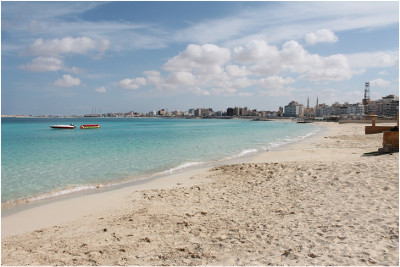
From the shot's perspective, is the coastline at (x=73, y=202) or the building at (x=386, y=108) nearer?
the coastline at (x=73, y=202)

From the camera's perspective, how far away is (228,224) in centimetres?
640

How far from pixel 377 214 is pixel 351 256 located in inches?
81.1

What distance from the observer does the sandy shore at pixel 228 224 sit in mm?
4895

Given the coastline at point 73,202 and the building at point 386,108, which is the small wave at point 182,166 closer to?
the coastline at point 73,202

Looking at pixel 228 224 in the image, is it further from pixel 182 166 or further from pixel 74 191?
pixel 182 166

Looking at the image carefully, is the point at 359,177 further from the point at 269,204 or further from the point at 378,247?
the point at 378,247

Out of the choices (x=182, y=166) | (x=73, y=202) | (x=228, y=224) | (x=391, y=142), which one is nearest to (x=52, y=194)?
(x=73, y=202)

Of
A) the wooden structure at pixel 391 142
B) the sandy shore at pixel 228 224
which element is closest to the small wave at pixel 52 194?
the sandy shore at pixel 228 224

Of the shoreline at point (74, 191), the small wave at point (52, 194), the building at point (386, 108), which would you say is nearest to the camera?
the shoreline at point (74, 191)

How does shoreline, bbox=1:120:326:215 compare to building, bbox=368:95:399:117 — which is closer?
shoreline, bbox=1:120:326:215

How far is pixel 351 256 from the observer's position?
450 centimetres

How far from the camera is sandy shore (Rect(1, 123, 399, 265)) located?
4.89 meters

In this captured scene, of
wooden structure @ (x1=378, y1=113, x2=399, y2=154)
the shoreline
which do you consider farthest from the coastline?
wooden structure @ (x1=378, y1=113, x2=399, y2=154)

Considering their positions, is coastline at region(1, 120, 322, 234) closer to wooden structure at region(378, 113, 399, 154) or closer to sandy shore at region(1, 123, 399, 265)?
sandy shore at region(1, 123, 399, 265)
